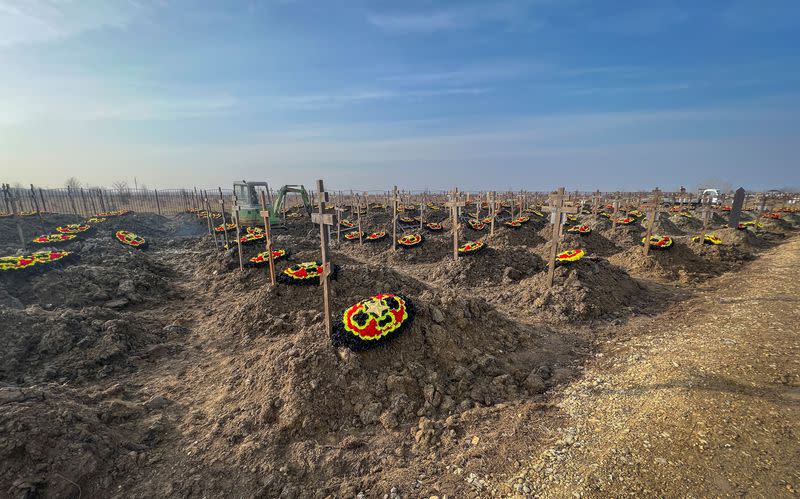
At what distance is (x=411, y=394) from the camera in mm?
4941

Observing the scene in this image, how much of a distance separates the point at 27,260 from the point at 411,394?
43.9 feet

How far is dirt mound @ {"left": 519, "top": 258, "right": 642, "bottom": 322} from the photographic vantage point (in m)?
8.11

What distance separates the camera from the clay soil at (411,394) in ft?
11.4

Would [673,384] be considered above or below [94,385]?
above

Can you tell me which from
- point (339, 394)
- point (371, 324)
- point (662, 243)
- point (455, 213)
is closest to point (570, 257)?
point (455, 213)

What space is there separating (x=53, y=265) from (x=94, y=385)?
28.6 feet

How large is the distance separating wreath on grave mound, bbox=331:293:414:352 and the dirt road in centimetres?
271

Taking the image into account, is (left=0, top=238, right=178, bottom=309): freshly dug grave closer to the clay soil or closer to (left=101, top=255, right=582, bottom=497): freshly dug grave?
the clay soil

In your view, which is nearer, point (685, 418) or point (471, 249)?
point (685, 418)

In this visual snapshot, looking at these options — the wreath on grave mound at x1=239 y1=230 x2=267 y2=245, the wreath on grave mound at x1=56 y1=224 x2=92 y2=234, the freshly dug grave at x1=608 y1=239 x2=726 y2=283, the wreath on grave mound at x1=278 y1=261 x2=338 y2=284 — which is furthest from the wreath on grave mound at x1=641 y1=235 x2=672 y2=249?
the wreath on grave mound at x1=56 y1=224 x2=92 y2=234

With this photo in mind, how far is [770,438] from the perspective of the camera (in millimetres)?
3535

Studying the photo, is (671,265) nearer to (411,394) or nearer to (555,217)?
(555,217)

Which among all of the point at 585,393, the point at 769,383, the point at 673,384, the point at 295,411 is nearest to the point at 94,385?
the point at 295,411

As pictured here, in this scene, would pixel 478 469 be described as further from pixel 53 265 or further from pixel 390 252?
pixel 53 265
